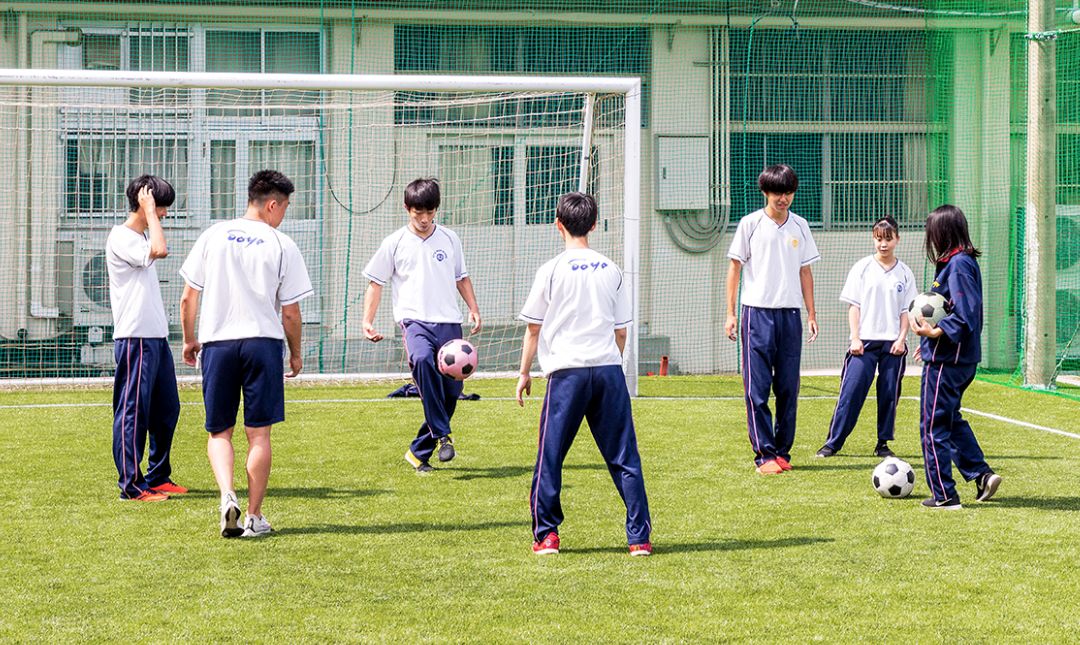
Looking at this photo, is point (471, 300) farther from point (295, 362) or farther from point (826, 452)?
point (826, 452)

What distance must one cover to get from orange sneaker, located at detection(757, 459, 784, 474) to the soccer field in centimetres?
12

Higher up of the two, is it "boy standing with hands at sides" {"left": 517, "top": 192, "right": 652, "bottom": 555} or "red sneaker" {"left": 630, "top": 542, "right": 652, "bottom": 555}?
"boy standing with hands at sides" {"left": 517, "top": 192, "right": 652, "bottom": 555}

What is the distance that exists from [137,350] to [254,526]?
4.79 ft

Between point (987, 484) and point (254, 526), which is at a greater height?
point (987, 484)

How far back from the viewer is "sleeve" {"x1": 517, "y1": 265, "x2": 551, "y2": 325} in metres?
5.46

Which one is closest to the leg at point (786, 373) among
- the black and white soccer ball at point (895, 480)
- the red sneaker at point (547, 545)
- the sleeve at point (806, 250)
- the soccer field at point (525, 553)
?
the soccer field at point (525, 553)

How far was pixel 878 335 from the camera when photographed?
333 inches

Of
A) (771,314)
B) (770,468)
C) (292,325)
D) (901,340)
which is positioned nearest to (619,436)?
(292,325)

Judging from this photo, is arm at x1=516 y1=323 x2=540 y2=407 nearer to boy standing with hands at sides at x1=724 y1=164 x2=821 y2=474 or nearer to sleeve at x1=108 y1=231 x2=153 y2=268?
sleeve at x1=108 y1=231 x2=153 y2=268

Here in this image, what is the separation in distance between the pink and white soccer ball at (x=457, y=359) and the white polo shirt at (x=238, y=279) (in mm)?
1763

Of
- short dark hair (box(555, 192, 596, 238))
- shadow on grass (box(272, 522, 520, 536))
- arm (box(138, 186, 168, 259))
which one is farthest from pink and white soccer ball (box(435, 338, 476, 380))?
short dark hair (box(555, 192, 596, 238))

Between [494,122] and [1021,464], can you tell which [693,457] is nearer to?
[1021,464]

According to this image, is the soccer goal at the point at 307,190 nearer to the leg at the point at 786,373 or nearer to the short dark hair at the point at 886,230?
the short dark hair at the point at 886,230

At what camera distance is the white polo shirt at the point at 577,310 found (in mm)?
5414
